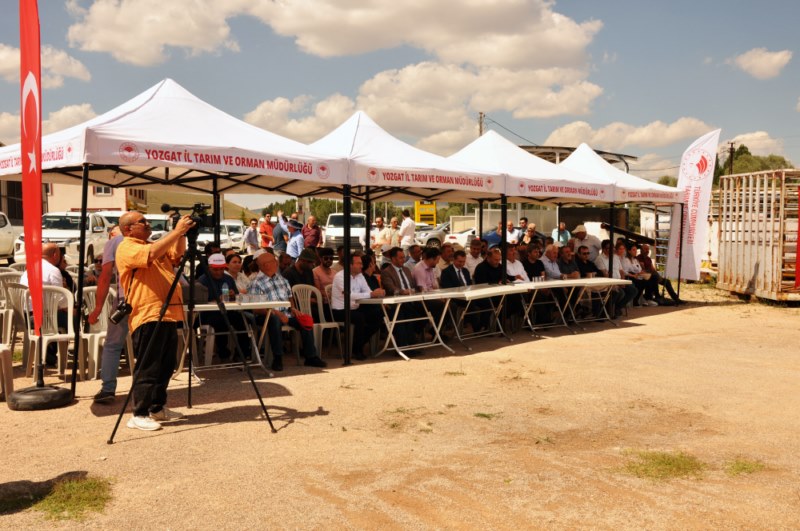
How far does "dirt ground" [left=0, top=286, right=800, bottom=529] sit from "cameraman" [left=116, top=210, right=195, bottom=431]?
1.02ft

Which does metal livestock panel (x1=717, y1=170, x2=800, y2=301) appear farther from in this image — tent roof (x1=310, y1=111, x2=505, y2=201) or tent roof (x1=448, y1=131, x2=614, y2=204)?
tent roof (x1=310, y1=111, x2=505, y2=201)

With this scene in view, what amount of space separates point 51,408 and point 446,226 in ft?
94.1

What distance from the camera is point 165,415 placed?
587 cm

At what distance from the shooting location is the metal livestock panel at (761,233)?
14391 millimetres

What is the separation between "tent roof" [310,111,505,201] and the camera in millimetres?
8852

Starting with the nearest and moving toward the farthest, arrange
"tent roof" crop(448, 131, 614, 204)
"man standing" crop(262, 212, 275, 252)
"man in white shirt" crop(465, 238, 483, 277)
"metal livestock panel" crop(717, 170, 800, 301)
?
"tent roof" crop(448, 131, 614, 204) → "man in white shirt" crop(465, 238, 483, 277) → "metal livestock panel" crop(717, 170, 800, 301) → "man standing" crop(262, 212, 275, 252)

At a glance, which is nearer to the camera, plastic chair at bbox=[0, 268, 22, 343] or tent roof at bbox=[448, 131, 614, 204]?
plastic chair at bbox=[0, 268, 22, 343]

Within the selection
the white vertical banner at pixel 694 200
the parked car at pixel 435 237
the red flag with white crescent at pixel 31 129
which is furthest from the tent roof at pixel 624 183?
the parked car at pixel 435 237

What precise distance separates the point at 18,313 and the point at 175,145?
114 inches

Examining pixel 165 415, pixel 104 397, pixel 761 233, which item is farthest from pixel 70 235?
pixel 761 233

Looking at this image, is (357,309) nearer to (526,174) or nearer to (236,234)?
(526,174)

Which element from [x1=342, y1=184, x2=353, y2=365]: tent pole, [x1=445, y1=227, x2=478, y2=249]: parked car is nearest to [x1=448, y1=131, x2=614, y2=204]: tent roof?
[x1=342, y1=184, x2=353, y2=365]: tent pole

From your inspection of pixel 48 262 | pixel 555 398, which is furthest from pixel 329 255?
pixel 555 398

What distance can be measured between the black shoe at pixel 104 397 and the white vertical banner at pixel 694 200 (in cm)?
1260
